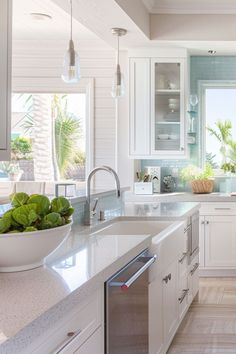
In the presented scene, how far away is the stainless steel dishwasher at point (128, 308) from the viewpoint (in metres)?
1.64

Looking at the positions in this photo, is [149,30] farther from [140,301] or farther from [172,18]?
[140,301]

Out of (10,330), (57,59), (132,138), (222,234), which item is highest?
(57,59)

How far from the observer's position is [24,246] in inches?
56.1

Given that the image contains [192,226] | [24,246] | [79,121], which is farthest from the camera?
[79,121]

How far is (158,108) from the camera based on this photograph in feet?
16.9

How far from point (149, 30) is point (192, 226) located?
2194 millimetres

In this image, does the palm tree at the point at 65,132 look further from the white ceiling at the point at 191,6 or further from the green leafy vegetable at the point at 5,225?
the green leafy vegetable at the point at 5,225

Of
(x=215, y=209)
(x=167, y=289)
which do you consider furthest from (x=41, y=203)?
(x=215, y=209)

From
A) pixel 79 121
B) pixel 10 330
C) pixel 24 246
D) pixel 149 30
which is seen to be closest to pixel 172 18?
pixel 149 30

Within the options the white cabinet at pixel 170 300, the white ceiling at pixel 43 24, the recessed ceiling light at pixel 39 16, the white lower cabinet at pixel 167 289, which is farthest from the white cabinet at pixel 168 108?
the white cabinet at pixel 170 300

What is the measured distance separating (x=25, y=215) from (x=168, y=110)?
3.84 m

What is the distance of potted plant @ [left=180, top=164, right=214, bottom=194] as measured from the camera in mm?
5219

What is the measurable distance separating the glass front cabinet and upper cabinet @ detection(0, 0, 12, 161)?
336 cm

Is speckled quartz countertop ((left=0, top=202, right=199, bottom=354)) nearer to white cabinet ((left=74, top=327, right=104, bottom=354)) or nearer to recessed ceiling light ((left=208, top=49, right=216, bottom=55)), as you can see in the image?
white cabinet ((left=74, top=327, right=104, bottom=354))
